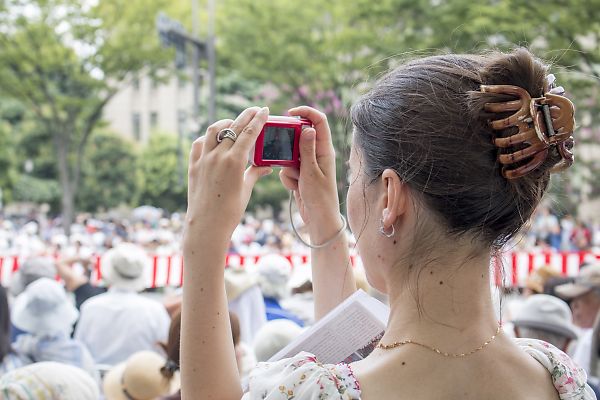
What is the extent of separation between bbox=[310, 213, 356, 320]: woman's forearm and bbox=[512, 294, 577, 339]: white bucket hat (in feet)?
9.02

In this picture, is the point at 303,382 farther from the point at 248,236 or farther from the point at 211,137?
the point at 248,236

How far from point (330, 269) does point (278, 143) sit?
0.33m

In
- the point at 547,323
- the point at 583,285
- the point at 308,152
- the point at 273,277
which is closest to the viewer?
the point at 308,152

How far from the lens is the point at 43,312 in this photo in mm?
4125

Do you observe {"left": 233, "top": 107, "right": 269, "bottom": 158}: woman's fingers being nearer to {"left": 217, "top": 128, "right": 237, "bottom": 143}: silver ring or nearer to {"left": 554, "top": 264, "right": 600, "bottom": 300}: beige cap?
{"left": 217, "top": 128, "right": 237, "bottom": 143}: silver ring

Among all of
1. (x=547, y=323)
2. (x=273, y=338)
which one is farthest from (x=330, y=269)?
(x=547, y=323)

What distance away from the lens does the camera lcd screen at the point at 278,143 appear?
1371mm

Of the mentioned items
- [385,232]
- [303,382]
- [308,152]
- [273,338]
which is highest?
[308,152]

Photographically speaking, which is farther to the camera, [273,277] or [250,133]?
[273,277]

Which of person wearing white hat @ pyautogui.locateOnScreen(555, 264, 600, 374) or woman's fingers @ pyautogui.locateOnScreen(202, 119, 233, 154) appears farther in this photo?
person wearing white hat @ pyautogui.locateOnScreen(555, 264, 600, 374)

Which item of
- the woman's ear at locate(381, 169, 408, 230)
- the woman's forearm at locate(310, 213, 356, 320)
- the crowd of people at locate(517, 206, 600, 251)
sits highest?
the woman's ear at locate(381, 169, 408, 230)

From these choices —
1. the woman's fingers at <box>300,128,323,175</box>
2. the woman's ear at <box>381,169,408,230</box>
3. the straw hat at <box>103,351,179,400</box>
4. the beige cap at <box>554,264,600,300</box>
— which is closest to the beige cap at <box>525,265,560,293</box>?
the beige cap at <box>554,264,600,300</box>

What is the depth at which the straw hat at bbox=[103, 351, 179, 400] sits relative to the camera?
316 cm

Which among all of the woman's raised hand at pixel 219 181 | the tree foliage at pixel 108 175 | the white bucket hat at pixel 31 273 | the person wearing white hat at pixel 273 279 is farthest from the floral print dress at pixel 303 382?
the tree foliage at pixel 108 175
